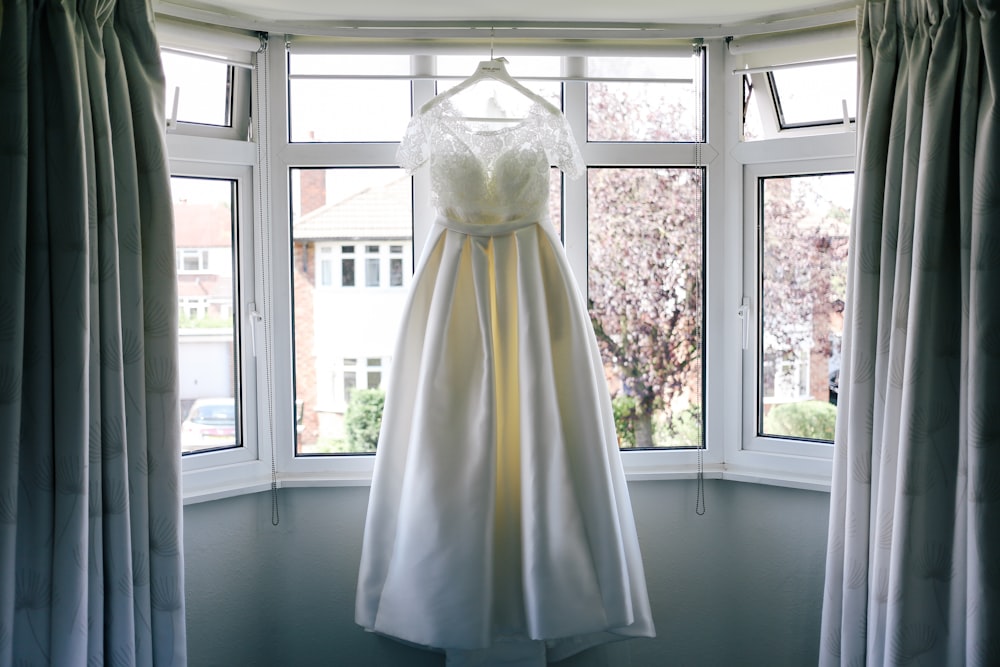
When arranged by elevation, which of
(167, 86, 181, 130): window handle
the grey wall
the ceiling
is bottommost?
the grey wall

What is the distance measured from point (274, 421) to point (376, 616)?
628 mm

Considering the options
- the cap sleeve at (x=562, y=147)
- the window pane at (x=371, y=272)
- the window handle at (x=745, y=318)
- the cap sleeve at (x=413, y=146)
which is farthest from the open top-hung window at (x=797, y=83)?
Result: the window pane at (x=371, y=272)

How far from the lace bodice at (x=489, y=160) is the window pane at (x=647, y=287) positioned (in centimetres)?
36

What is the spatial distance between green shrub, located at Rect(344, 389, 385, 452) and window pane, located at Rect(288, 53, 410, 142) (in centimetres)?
71

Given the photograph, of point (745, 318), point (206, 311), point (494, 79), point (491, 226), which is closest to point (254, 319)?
point (206, 311)

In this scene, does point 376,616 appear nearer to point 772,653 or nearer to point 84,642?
point 84,642

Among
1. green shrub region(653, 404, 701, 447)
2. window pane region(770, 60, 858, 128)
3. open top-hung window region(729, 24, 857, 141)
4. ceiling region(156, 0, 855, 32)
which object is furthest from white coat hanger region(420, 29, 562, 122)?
green shrub region(653, 404, 701, 447)

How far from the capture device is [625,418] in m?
2.27

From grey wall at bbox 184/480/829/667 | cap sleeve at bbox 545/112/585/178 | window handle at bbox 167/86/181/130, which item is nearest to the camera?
cap sleeve at bbox 545/112/585/178

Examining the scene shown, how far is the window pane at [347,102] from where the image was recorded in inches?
84.5

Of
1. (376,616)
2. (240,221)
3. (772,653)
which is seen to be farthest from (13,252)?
(772,653)

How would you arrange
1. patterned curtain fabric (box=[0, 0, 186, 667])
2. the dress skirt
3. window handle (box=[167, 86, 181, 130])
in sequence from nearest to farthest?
patterned curtain fabric (box=[0, 0, 186, 667]), the dress skirt, window handle (box=[167, 86, 181, 130])

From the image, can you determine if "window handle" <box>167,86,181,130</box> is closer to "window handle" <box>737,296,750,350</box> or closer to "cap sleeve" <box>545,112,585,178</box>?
"cap sleeve" <box>545,112,585,178</box>

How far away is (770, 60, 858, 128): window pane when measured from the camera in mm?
2090
